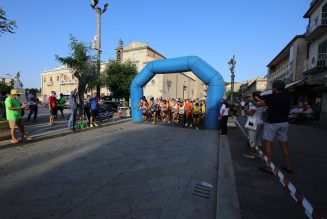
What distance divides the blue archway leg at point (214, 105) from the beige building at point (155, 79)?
71.6 ft

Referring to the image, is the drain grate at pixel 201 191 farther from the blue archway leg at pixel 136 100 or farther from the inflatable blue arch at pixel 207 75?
the blue archway leg at pixel 136 100

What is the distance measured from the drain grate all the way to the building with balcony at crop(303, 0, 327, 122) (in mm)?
16151

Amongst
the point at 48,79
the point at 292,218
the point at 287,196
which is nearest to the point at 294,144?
the point at 287,196

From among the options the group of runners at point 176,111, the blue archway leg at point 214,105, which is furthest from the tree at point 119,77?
the blue archway leg at point 214,105

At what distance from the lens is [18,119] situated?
573 centimetres

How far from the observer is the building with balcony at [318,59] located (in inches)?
614

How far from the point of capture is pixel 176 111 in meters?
11.7

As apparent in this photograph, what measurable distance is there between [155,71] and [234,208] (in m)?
9.69

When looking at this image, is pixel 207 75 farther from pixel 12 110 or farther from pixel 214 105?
pixel 12 110

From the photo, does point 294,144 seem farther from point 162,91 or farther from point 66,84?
point 66,84

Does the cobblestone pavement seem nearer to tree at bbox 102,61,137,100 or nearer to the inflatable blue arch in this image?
the inflatable blue arch

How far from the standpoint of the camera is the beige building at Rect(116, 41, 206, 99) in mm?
32000

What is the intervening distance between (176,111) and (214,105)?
108 inches

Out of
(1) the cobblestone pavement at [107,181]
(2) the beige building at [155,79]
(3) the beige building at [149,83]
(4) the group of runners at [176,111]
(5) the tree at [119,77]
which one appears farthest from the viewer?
(3) the beige building at [149,83]
